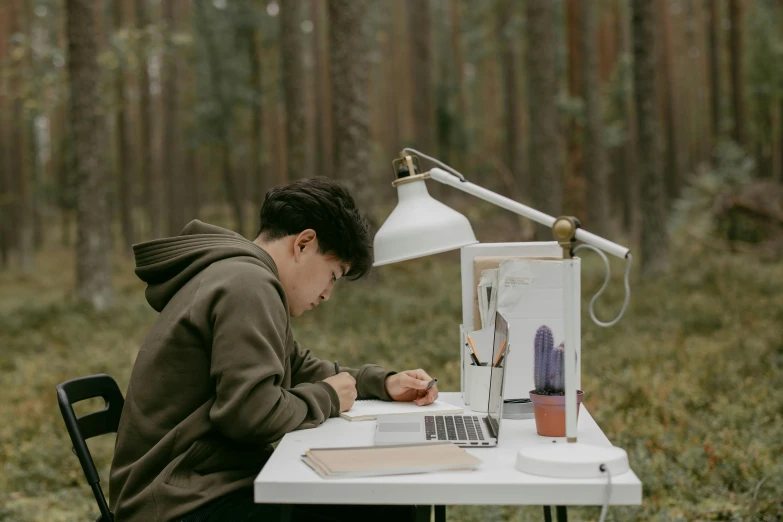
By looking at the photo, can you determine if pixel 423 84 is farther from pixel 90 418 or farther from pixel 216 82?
pixel 90 418

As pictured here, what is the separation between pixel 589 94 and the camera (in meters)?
17.9

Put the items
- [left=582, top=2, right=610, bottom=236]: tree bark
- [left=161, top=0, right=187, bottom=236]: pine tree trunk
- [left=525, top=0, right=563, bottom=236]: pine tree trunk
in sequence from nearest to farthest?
[left=525, top=0, right=563, bottom=236]: pine tree trunk, [left=582, top=2, right=610, bottom=236]: tree bark, [left=161, top=0, right=187, bottom=236]: pine tree trunk

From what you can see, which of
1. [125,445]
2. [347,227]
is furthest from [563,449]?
[125,445]

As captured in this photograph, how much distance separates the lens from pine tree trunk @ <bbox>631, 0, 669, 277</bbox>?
12.4 metres

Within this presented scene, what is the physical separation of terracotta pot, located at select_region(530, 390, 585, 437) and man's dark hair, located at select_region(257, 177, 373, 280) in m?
0.77

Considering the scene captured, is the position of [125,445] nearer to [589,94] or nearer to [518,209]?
[518,209]

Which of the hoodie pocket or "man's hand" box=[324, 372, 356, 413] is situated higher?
"man's hand" box=[324, 372, 356, 413]

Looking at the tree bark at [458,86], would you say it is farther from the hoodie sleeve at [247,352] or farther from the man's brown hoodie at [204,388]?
the hoodie sleeve at [247,352]

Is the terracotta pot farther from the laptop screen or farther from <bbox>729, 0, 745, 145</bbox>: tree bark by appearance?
<bbox>729, 0, 745, 145</bbox>: tree bark

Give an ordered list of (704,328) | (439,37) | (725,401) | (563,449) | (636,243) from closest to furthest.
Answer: (563,449), (725,401), (704,328), (636,243), (439,37)

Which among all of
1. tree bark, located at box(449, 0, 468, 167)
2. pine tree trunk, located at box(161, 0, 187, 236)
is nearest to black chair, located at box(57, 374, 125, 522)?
pine tree trunk, located at box(161, 0, 187, 236)

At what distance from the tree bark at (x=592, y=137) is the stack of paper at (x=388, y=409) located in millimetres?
15045

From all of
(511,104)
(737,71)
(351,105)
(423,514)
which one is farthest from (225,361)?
(511,104)

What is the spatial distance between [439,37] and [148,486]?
4455 centimetres
